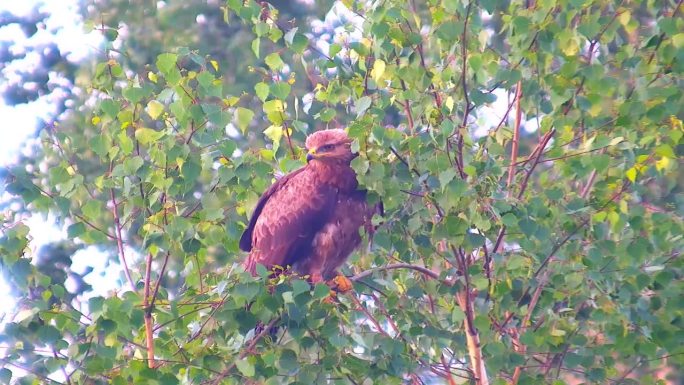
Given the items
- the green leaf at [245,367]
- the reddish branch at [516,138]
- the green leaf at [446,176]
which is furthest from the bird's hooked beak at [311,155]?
the green leaf at [245,367]

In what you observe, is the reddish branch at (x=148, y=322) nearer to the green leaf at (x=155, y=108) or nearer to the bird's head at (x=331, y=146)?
the green leaf at (x=155, y=108)

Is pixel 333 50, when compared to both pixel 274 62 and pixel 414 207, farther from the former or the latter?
pixel 414 207

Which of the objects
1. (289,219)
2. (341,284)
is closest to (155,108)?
(341,284)

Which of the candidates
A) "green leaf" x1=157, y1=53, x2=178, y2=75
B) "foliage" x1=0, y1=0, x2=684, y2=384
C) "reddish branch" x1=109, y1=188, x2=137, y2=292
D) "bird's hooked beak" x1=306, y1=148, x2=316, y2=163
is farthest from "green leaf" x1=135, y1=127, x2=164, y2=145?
"bird's hooked beak" x1=306, y1=148, x2=316, y2=163

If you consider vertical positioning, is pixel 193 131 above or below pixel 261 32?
below

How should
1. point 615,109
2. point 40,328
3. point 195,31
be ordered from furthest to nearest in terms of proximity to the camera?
1. point 195,31
2. point 615,109
3. point 40,328

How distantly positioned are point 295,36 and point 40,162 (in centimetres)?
151

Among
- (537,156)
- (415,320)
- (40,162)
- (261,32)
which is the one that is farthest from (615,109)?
(40,162)

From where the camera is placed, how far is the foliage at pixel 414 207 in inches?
211

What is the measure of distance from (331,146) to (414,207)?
1860 mm

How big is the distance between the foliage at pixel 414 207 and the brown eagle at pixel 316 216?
1.17 metres

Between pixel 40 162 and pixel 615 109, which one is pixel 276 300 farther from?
pixel 615 109

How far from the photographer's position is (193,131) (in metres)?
5.55

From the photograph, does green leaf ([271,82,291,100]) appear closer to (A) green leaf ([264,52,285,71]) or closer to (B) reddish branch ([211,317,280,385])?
(A) green leaf ([264,52,285,71])
